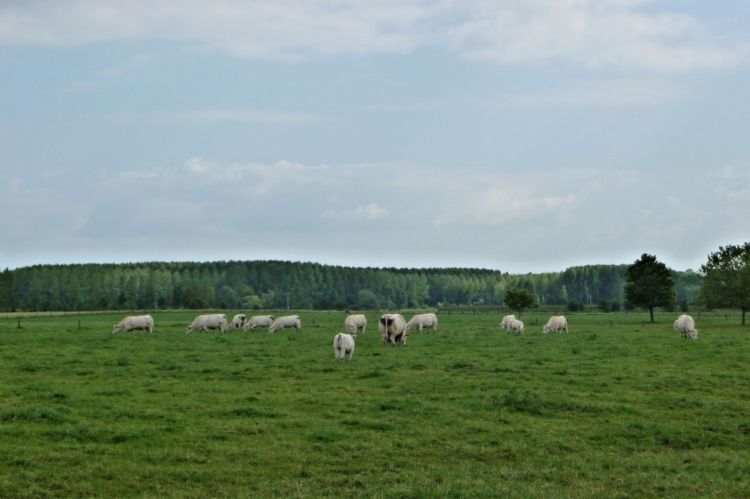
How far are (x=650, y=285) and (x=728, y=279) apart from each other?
30.9 feet

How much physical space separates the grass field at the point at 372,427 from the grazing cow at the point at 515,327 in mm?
23160

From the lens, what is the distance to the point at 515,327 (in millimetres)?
56375

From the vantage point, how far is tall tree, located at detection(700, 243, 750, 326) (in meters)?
73.2

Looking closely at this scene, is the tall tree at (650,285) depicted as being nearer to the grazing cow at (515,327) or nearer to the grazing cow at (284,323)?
the grazing cow at (515,327)

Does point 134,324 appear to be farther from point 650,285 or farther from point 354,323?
point 650,285

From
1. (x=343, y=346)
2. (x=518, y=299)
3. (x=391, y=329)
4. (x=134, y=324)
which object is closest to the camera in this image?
(x=343, y=346)

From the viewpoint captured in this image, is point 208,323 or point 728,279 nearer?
point 208,323

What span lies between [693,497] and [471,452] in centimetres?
470

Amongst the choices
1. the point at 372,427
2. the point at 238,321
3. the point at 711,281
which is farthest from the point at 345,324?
the point at 711,281

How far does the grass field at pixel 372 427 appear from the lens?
1388cm

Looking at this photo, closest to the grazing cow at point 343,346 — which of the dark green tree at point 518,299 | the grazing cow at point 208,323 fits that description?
the grazing cow at point 208,323

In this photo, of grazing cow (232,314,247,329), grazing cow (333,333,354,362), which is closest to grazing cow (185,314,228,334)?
grazing cow (232,314,247,329)

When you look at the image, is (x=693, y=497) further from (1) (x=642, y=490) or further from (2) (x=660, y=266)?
(2) (x=660, y=266)

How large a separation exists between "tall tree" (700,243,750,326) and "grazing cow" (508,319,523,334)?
28.7 m
